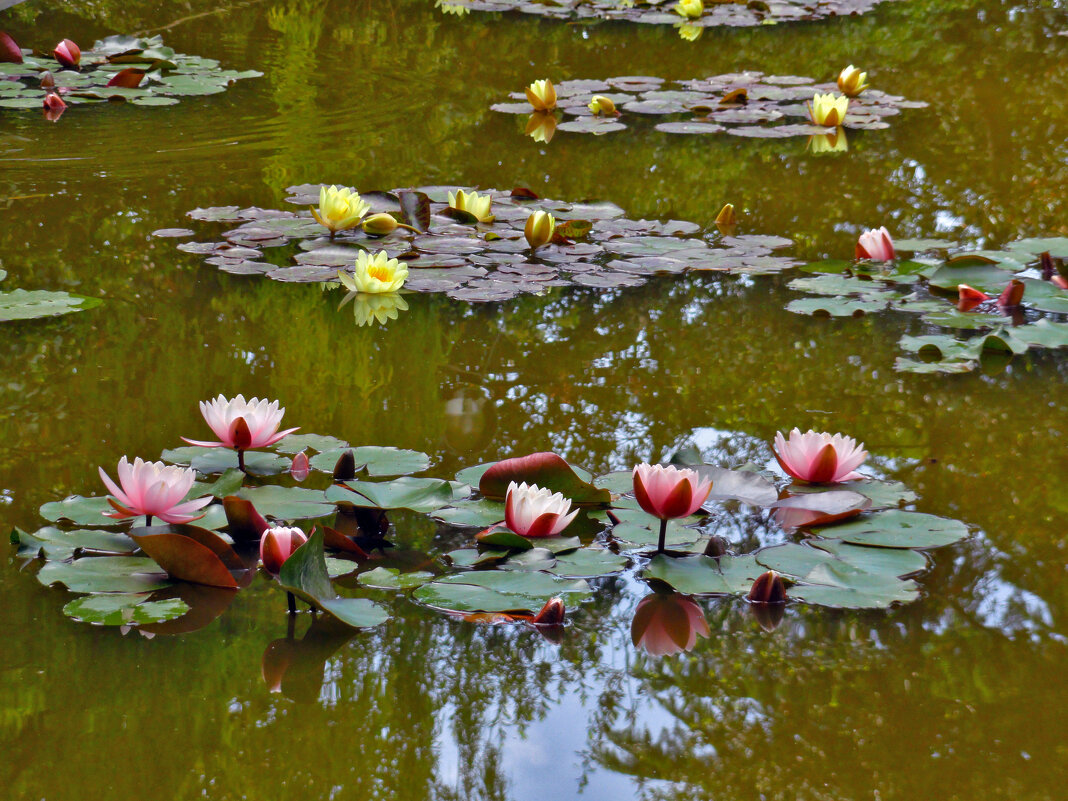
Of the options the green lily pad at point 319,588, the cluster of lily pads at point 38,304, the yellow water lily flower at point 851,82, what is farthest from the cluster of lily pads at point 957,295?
the yellow water lily flower at point 851,82

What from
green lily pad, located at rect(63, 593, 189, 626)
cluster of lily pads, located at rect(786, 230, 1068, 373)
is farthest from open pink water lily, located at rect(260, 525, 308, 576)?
cluster of lily pads, located at rect(786, 230, 1068, 373)

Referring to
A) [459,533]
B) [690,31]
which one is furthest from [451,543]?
[690,31]

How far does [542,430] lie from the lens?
1.72m

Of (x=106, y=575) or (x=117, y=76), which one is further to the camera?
(x=117, y=76)

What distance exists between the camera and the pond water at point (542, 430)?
3.37 ft

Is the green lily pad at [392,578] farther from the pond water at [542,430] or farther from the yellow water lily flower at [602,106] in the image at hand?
the yellow water lily flower at [602,106]

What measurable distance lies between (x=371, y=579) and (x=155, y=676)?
0.28 metres

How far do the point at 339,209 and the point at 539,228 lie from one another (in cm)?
51

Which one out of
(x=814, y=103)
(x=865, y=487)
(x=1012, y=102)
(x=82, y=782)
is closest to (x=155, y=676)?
(x=82, y=782)

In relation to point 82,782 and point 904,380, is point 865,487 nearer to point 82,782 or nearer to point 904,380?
point 904,380

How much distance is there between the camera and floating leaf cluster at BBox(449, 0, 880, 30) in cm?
623

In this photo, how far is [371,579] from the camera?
1298 millimetres

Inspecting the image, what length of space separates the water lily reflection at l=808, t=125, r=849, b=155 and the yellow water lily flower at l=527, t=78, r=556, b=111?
3.31 feet

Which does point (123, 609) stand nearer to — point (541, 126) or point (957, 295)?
point (957, 295)
